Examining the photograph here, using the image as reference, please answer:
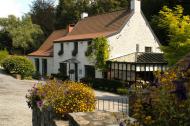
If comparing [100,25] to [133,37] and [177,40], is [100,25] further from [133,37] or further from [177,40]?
[177,40]

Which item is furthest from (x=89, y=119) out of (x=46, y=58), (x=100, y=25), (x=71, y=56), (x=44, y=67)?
(x=44, y=67)

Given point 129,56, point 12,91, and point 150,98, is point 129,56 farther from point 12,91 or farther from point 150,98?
point 150,98

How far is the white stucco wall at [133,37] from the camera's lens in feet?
132

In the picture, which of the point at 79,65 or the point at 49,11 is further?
the point at 49,11

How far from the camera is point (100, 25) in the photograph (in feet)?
149

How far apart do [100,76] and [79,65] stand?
4.70 meters

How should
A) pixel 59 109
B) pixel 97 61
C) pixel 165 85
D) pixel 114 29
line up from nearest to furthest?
pixel 165 85
pixel 59 109
pixel 97 61
pixel 114 29

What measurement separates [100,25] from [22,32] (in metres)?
27.4

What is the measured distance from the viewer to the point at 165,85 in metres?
4.43

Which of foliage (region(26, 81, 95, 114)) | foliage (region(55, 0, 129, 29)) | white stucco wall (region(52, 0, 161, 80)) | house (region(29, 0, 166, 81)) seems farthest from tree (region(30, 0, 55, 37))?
foliage (region(26, 81, 95, 114))

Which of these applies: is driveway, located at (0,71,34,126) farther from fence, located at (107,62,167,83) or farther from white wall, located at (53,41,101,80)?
white wall, located at (53,41,101,80)

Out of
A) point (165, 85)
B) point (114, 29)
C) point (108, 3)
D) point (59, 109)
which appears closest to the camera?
point (165, 85)

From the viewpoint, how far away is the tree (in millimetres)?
77562

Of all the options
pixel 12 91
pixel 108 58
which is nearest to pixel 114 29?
pixel 108 58
